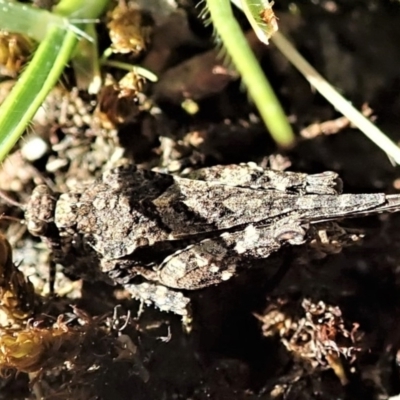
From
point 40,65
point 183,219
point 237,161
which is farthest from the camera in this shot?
point 237,161

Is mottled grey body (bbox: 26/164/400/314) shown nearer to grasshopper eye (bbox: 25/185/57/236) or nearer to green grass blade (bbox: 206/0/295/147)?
grasshopper eye (bbox: 25/185/57/236)

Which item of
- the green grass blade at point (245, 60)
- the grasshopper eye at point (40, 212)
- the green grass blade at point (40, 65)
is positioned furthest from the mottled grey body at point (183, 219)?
the green grass blade at point (40, 65)

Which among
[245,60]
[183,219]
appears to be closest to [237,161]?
[183,219]

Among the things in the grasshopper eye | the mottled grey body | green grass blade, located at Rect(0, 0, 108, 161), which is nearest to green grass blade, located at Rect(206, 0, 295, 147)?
the mottled grey body

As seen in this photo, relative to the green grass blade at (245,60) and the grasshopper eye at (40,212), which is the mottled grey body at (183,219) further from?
the green grass blade at (245,60)

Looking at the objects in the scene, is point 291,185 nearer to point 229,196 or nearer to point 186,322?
point 229,196

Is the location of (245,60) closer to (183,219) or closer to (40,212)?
(183,219)

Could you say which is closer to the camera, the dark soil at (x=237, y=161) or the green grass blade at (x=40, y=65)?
the green grass blade at (x=40, y=65)

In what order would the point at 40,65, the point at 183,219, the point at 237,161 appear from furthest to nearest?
the point at 237,161 < the point at 183,219 < the point at 40,65
